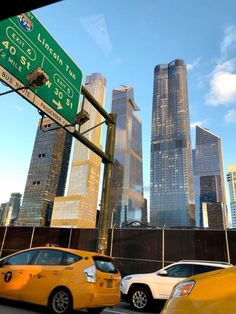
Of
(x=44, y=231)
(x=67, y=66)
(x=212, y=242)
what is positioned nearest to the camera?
(x=67, y=66)

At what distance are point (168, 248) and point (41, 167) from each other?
15785 centimetres

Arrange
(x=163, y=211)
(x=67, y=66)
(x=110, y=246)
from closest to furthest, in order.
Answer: (x=67, y=66) → (x=110, y=246) → (x=163, y=211)

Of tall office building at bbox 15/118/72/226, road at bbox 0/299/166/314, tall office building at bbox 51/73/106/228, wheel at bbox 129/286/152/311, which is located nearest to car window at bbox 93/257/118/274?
road at bbox 0/299/166/314

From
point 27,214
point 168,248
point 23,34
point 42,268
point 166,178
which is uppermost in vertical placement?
point 166,178

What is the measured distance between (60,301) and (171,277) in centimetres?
358

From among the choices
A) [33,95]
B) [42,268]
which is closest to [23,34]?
[33,95]

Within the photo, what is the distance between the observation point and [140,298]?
902cm

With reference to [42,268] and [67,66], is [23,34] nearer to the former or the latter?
[67,66]

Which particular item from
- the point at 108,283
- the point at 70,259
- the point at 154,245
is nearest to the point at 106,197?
the point at 154,245

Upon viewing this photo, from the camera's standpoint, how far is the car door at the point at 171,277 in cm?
881

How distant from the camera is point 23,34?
882 cm

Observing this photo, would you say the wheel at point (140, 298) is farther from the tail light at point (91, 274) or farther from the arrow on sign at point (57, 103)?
the arrow on sign at point (57, 103)

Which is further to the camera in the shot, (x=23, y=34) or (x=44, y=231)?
(x=44, y=231)

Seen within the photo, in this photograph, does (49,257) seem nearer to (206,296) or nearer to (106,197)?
(106,197)
